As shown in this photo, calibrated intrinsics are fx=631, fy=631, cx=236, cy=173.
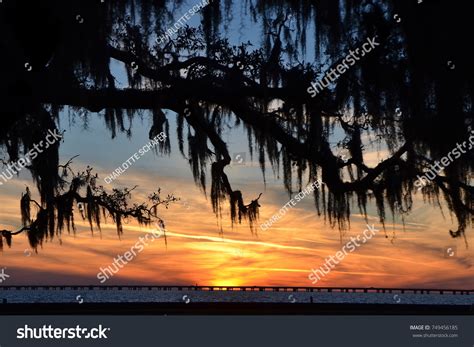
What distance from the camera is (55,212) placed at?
24.3 feet

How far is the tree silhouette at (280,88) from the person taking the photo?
15.7ft

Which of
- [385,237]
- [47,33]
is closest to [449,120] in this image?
[385,237]

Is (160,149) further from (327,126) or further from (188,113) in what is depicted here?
(327,126)

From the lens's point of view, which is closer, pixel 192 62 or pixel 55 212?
pixel 192 62

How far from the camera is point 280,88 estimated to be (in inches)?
222

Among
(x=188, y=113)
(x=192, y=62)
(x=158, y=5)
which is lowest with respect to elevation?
(x=188, y=113)

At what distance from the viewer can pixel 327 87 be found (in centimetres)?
556

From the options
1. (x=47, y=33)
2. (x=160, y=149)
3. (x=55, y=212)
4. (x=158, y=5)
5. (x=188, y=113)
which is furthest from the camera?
(x=55, y=212)

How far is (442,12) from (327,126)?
1.44 meters

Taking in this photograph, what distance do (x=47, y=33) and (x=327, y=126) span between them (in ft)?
8.56

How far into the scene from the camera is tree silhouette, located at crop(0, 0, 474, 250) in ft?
15.7

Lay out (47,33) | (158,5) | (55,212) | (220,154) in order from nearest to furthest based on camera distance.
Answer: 1. (47,33)
2. (158,5)
3. (220,154)
4. (55,212)

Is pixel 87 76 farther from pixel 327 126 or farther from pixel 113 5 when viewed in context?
pixel 327 126

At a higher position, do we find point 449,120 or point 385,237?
point 449,120
